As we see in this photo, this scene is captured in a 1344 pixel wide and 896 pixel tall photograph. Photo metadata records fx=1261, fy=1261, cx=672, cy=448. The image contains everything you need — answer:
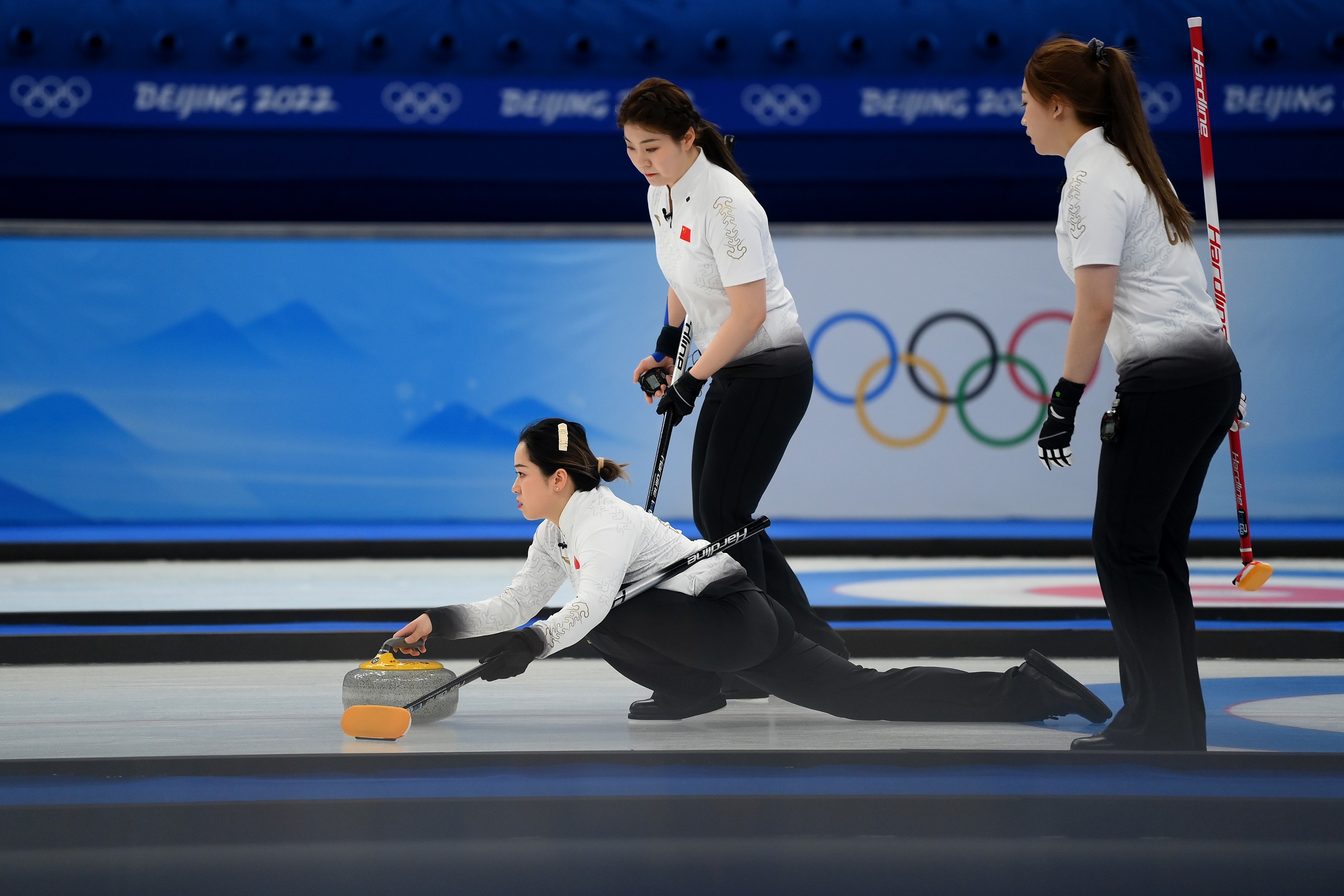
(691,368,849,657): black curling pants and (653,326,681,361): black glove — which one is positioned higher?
(653,326,681,361): black glove

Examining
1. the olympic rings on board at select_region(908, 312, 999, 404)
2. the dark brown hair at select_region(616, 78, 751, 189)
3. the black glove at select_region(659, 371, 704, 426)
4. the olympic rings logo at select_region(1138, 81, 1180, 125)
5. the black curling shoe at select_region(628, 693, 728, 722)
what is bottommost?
the black curling shoe at select_region(628, 693, 728, 722)

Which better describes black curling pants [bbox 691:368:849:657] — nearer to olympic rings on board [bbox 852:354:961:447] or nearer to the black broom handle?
the black broom handle

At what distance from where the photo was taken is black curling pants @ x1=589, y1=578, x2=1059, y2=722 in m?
2.14

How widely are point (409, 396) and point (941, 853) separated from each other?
5.68 m

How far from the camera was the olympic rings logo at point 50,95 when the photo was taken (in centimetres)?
675

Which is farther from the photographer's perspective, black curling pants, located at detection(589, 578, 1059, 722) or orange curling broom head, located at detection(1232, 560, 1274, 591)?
orange curling broom head, located at detection(1232, 560, 1274, 591)

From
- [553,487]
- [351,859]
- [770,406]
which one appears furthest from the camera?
[770,406]

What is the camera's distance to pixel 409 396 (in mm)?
6996

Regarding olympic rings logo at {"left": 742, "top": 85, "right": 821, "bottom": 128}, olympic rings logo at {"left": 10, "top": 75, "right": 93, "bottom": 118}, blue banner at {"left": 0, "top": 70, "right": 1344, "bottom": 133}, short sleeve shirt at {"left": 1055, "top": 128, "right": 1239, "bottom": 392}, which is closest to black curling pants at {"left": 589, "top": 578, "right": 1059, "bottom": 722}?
→ short sleeve shirt at {"left": 1055, "top": 128, "right": 1239, "bottom": 392}

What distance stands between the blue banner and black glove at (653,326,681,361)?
4519mm

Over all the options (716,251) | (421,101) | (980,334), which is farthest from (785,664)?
(421,101)

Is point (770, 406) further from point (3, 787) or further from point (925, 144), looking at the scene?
point (925, 144)

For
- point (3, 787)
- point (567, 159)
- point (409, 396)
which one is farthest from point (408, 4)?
point (3, 787)

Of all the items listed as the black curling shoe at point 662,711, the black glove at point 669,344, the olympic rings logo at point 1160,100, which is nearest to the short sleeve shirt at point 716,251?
the black glove at point 669,344
